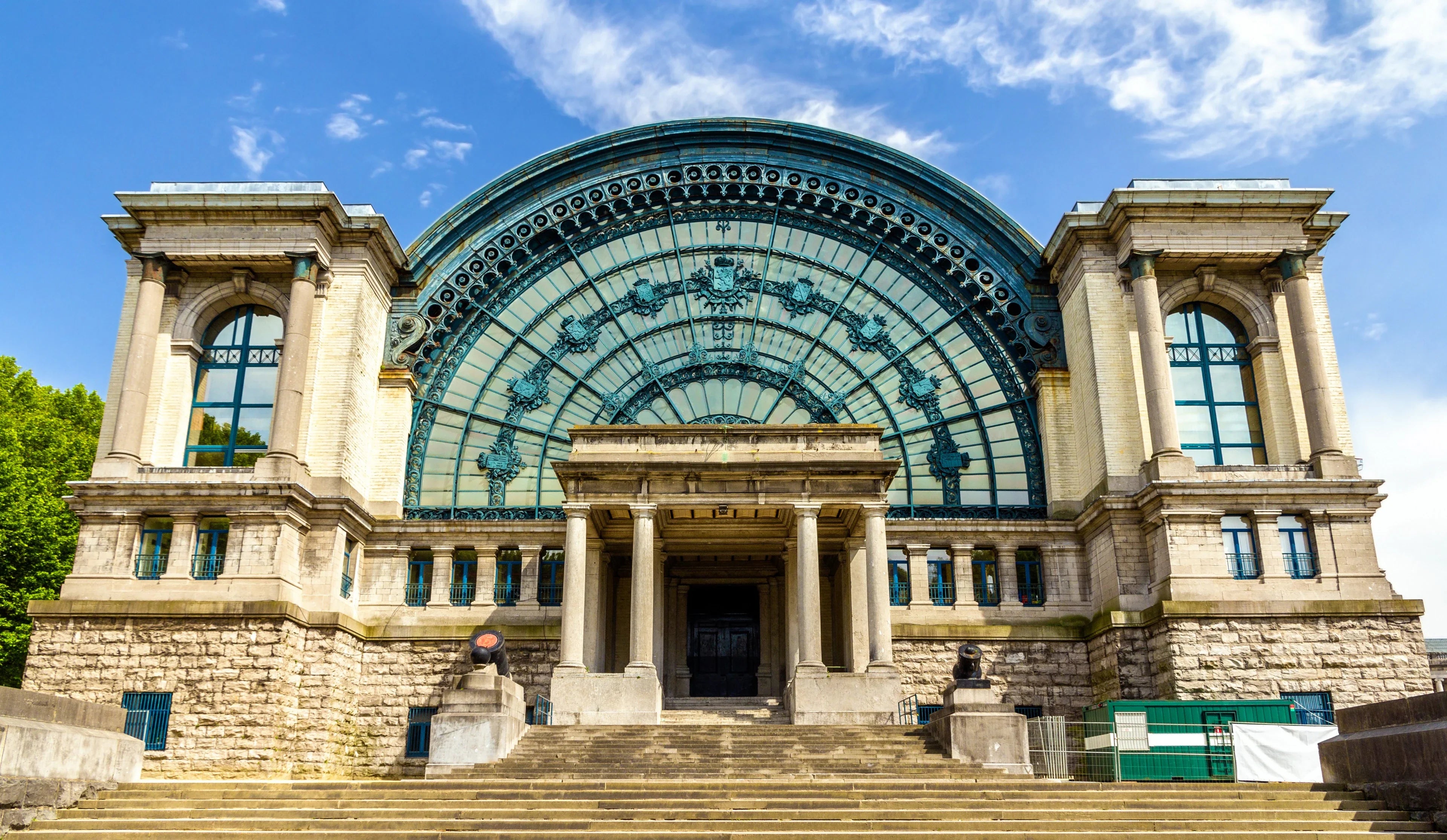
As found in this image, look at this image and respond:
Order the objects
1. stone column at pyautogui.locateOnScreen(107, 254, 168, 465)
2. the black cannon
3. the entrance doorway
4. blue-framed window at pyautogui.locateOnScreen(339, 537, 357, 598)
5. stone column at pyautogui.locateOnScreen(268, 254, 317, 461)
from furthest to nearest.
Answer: the entrance doorway
blue-framed window at pyautogui.locateOnScreen(339, 537, 357, 598)
stone column at pyautogui.locateOnScreen(268, 254, 317, 461)
stone column at pyautogui.locateOnScreen(107, 254, 168, 465)
the black cannon

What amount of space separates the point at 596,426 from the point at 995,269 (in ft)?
45.0

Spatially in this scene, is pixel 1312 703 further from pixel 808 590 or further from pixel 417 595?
pixel 417 595

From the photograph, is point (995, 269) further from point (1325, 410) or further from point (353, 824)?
point (353, 824)

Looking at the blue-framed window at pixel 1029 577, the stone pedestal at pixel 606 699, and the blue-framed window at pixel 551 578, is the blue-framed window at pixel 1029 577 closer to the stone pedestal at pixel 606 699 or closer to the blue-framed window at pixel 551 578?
the stone pedestal at pixel 606 699

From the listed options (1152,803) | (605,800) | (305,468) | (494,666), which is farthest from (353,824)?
(305,468)

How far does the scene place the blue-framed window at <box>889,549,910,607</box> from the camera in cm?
3127

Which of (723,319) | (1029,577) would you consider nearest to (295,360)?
(723,319)

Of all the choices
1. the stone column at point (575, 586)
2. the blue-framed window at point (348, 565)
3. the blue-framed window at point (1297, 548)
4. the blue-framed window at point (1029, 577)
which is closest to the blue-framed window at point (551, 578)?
the stone column at point (575, 586)

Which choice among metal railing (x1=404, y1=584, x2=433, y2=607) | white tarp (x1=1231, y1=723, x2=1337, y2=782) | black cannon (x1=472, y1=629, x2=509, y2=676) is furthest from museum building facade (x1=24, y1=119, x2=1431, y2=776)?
white tarp (x1=1231, y1=723, x2=1337, y2=782)

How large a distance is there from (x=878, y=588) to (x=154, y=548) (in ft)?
59.8

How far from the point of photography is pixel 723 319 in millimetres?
34469

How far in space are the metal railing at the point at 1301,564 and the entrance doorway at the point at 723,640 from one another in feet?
47.0

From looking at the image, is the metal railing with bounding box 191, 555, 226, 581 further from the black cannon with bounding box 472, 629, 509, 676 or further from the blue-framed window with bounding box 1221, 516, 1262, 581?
the blue-framed window with bounding box 1221, 516, 1262, 581

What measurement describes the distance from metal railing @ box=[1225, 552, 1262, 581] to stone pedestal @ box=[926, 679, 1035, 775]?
30.6 ft
